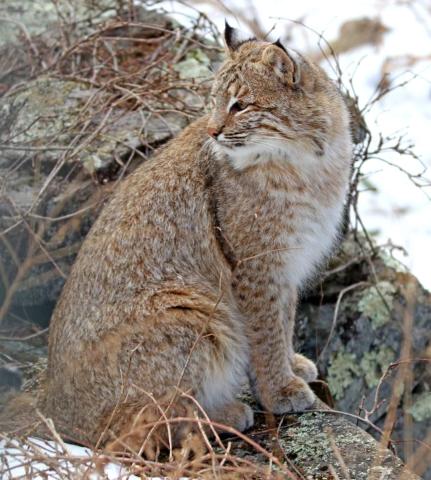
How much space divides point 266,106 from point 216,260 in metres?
0.79

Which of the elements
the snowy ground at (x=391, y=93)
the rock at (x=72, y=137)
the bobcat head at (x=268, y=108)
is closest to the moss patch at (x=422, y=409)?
the snowy ground at (x=391, y=93)

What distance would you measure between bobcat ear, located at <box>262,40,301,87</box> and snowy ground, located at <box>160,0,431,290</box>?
1.39 m

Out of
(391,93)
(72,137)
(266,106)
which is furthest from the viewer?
(391,93)

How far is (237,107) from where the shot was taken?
4301mm

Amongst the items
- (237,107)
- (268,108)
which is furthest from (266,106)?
(237,107)

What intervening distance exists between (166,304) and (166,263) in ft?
0.86

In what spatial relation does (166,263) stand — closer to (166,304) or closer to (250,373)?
(166,304)

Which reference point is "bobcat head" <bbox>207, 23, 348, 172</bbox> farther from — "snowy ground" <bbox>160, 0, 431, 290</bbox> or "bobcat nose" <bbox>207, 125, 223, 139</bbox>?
"snowy ground" <bbox>160, 0, 431, 290</bbox>

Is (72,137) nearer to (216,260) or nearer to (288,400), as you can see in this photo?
(216,260)

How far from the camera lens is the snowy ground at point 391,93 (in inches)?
269

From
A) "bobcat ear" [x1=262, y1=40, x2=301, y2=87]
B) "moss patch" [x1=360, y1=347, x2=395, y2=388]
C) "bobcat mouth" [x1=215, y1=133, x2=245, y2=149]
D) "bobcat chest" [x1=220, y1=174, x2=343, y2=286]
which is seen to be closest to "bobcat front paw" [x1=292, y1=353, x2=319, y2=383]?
"bobcat chest" [x1=220, y1=174, x2=343, y2=286]

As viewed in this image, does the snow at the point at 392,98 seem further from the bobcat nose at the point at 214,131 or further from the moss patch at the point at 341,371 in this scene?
the bobcat nose at the point at 214,131

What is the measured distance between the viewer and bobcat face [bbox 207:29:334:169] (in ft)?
13.9

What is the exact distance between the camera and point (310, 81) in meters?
4.41
